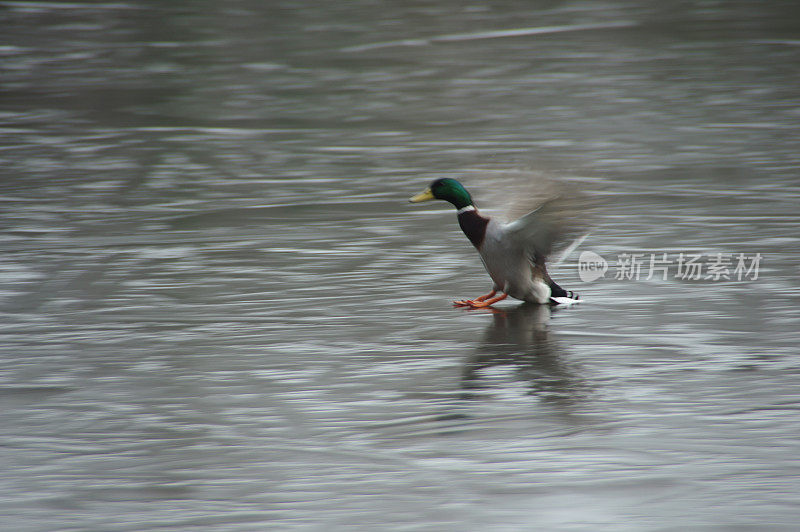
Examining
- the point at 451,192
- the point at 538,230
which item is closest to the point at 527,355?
the point at 538,230

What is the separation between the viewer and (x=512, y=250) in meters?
7.34

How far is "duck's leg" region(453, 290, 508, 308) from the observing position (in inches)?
297

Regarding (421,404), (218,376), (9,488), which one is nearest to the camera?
(9,488)

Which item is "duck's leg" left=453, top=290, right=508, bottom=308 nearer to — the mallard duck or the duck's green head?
the mallard duck

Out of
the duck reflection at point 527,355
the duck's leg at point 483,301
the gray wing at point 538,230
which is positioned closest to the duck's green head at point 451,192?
the gray wing at point 538,230

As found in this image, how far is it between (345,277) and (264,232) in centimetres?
156

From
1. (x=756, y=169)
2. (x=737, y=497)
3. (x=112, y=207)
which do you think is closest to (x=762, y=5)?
(x=756, y=169)

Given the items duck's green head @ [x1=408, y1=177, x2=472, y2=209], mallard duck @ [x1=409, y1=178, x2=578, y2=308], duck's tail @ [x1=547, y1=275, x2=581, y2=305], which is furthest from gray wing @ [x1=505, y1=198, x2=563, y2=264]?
duck's green head @ [x1=408, y1=177, x2=472, y2=209]

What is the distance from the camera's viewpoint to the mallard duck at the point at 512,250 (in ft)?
23.7

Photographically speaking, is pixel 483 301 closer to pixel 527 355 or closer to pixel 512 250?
pixel 512 250

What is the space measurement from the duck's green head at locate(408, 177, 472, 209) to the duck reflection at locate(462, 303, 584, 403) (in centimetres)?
64

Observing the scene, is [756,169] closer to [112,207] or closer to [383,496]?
[112,207]

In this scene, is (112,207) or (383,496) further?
(112,207)

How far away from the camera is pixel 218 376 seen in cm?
638
